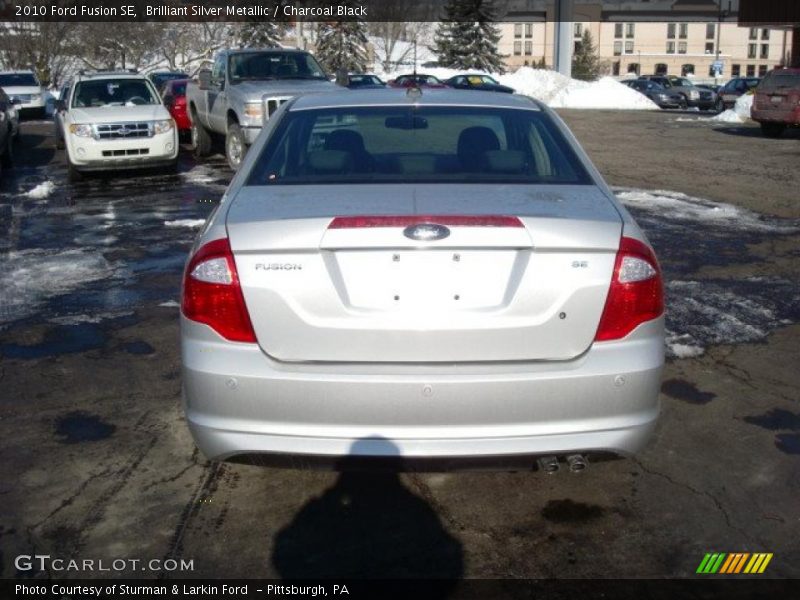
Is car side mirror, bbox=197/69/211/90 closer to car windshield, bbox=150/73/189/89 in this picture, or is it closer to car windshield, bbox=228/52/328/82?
car windshield, bbox=228/52/328/82

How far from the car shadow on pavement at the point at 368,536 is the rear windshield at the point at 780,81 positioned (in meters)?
21.8

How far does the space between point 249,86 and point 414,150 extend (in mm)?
10600

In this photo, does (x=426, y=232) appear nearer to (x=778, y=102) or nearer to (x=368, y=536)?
(x=368, y=536)

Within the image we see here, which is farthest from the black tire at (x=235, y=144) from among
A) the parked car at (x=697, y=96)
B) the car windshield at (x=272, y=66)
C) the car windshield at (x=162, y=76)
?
the parked car at (x=697, y=96)

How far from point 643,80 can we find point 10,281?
43858 mm

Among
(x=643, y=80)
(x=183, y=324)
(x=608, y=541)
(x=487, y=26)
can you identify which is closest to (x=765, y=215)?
(x=608, y=541)

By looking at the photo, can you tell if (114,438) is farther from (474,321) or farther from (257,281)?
(474,321)

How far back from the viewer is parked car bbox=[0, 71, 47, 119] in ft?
109

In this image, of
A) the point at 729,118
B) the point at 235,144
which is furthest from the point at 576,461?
the point at 729,118

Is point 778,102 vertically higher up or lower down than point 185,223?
higher up

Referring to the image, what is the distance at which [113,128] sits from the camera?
15.3 m

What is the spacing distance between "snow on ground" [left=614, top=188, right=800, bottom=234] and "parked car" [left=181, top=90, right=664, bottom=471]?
7.71 metres

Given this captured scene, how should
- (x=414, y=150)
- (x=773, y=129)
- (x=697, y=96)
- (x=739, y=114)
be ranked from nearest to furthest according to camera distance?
(x=414, y=150) < (x=773, y=129) < (x=739, y=114) < (x=697, y=96)

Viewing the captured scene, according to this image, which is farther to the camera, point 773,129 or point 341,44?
point 341,44
